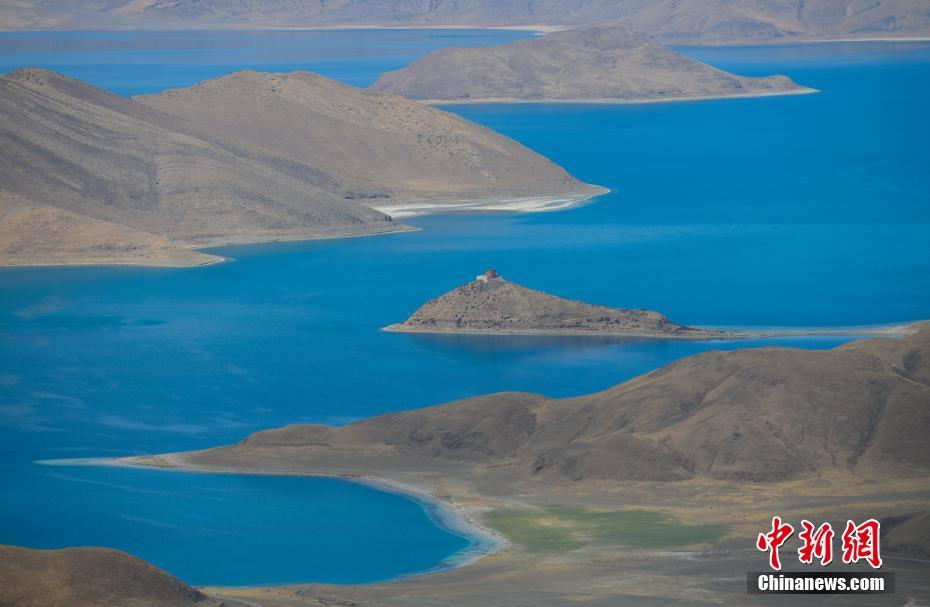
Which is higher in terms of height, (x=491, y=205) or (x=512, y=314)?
(x=491, y=205)

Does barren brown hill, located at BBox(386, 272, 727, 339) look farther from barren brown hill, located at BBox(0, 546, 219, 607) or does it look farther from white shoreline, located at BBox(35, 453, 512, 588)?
barren brown hill, located at BBox(0, 546, 219, 607)

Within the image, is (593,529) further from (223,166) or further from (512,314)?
(223,166)

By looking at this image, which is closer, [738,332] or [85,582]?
[85,582]

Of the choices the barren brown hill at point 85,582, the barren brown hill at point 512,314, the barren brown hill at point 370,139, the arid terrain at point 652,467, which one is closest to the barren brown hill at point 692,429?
the arid terrain at point 652,467

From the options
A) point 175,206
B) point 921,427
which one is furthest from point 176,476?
point 175,206

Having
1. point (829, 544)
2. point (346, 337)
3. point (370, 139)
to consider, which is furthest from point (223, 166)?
point (829, 544)

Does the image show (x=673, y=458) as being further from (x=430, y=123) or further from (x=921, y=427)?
(x=430, y=123)

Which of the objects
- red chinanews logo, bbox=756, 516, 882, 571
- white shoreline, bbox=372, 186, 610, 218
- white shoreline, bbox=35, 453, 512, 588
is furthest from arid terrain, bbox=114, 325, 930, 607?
white shoreline, bbox=372, 186, 610, 218
